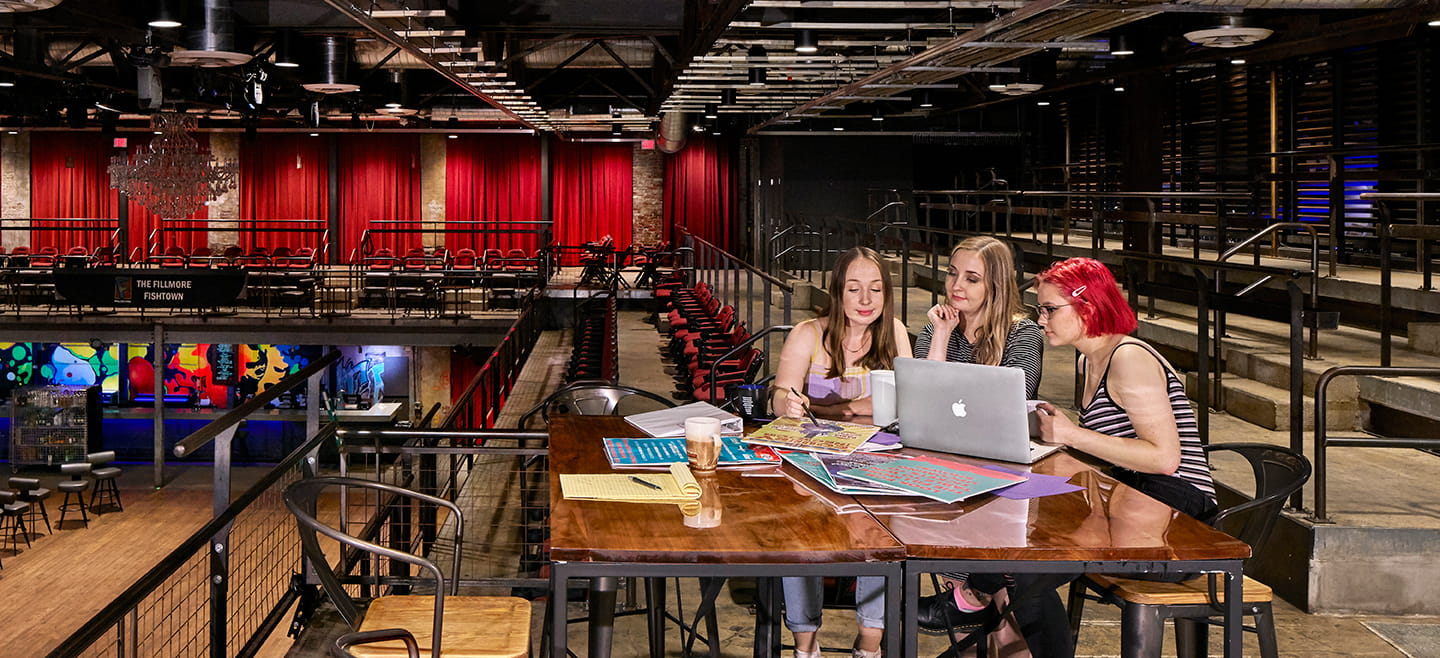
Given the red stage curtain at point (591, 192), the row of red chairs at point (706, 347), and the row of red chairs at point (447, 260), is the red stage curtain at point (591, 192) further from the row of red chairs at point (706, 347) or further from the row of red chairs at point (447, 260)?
the row of red chairs at point (706, 347)

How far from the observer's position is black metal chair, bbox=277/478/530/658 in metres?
2.28

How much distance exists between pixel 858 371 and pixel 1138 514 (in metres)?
1.28

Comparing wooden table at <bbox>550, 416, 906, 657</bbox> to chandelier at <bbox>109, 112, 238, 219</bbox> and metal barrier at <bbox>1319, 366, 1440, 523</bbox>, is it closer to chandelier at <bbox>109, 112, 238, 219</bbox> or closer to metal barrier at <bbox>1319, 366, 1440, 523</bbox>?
metal barrier at <bbox>1319, 366, 1440, 523</bbox>

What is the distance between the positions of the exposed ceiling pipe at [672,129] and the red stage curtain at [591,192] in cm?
343

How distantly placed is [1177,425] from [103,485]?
17.3 meters

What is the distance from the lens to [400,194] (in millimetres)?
23297

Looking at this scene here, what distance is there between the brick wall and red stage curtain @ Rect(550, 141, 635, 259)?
0.13m

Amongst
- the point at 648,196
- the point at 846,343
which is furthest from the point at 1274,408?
the point at 648,196

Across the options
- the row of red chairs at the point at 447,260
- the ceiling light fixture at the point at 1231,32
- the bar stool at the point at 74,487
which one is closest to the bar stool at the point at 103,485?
the bar stool at the point at 74,487

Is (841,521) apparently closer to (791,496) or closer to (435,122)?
(791,496)

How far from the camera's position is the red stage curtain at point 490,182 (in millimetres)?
23281

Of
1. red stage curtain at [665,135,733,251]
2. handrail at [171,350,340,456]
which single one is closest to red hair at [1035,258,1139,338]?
handrail at [171,350,340,456]

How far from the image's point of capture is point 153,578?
2.28 metres

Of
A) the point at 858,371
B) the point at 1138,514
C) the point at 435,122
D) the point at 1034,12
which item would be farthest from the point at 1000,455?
the point at 435,122
